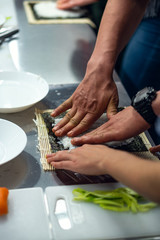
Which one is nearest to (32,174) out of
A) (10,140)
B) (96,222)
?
(10,140)

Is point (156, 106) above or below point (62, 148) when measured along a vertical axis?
above

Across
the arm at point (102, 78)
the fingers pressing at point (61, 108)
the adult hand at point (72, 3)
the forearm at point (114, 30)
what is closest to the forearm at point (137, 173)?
the arm at point (102, 78)

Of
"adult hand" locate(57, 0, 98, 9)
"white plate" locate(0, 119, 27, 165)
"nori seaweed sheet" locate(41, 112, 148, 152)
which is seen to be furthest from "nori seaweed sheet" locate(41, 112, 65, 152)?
"adult hand" locate(57, 0, 98, 9)

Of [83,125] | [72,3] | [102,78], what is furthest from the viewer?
[72,3]

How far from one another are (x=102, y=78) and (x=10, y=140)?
504mm

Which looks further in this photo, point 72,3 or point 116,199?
point 72,3

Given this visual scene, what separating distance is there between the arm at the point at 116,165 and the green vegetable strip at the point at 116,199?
68mm

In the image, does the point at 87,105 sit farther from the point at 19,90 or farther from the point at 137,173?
the point at 137,173

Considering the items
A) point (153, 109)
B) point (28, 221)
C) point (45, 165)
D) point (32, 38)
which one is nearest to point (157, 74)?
point (32, 38)

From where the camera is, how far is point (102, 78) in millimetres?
1404

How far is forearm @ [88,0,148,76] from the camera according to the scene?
146 centimetres

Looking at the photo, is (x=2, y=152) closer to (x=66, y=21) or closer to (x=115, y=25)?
(x=115, y=25)

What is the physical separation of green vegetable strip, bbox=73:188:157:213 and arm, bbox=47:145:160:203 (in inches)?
2.7

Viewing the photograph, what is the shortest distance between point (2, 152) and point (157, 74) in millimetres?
1334
